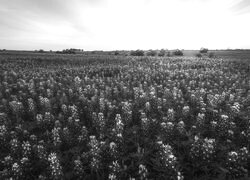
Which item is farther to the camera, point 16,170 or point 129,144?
point 129,144

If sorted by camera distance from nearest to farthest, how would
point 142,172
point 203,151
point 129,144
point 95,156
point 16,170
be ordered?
1. point 142,172
2. point 16,170
3. point 203,151
4. point 95,156
5. point 129,144

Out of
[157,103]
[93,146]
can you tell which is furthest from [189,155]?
[157,103]

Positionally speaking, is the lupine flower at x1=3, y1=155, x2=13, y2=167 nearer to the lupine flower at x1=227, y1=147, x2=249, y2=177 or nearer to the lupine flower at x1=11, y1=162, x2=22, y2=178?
the lupine flower at x1=11, y1=162, x2=22, y2=178

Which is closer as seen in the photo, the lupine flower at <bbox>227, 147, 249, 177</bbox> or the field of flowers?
the lupine flower at <bbox>227, 147, 249, 177</bbox>

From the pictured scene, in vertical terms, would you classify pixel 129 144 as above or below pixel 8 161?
below

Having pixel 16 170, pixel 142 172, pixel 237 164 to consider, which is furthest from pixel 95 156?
pixel 237 164

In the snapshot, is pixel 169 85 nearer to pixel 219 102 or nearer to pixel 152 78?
pixel 152 78

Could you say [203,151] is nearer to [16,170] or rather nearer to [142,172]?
[142,172]

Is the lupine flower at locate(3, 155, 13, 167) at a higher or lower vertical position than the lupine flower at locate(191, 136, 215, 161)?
lower

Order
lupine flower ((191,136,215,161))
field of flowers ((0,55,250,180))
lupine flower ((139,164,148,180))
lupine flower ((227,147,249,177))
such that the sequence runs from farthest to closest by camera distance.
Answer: lupine flower ((191,136,215,161))
field of flowers ((0,55,250,180))
lupine flower ((227,147,249,177))
lupine flower ((139,164,148,180))

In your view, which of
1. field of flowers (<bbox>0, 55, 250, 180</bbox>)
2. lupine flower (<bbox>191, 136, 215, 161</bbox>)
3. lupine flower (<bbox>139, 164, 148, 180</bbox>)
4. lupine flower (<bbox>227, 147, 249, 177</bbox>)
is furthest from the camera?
lupine flower (<bbox>191, 136, 215, 161</bbox>)

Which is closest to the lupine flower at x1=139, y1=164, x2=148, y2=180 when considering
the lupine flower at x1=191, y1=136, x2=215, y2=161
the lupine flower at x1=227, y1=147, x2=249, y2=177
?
the lupine flower at x1=191, y1=136, x2=215, y2=161

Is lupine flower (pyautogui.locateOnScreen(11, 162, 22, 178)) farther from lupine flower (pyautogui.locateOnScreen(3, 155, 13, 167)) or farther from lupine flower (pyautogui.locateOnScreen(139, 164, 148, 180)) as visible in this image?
lupine flower (pyautogui.locateOnScreen(139, 164, 148, 180))

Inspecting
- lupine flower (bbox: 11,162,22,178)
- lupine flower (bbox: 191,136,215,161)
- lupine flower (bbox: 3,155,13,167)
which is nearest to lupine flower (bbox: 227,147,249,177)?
lupine flower (bbox: 191,136,215,161)
